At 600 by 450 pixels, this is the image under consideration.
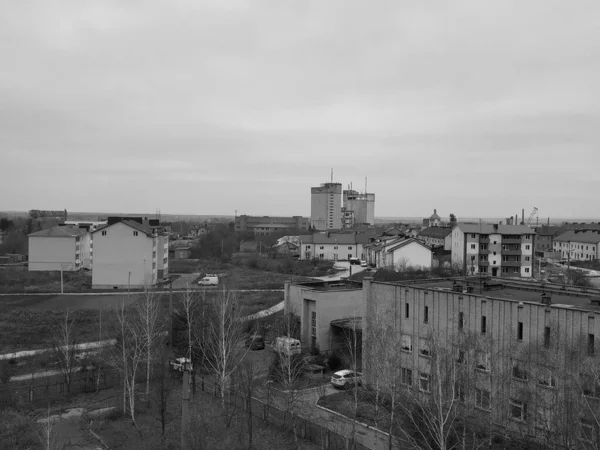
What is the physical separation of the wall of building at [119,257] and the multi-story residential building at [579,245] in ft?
172

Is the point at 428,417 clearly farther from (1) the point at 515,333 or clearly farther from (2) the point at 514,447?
(1) the point at 515,333

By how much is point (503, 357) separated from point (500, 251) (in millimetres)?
37462

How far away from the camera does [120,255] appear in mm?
47750

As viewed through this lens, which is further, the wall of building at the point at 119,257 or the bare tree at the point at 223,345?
the wall of building at the point at 119,257

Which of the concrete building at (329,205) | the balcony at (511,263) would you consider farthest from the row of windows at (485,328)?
the concrete building at (329,205)

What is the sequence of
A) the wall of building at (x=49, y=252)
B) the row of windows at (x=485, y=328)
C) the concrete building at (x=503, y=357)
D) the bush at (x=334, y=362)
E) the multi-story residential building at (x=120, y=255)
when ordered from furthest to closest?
the wall of building at (x=49, y=252) < the multi-story residential building at (x=120, y=255) < the bush at (x=334, y=362) < the row of windows at (x=485, y=328) < the concrete building at (x=503, y=357)

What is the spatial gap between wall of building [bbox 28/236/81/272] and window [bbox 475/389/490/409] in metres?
52.7

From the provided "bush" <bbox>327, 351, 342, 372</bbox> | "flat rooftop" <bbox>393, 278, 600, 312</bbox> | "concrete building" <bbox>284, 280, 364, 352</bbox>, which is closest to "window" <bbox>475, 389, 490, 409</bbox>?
"flat rooftop" <bbox>393, 278, 600, 312</bbox>

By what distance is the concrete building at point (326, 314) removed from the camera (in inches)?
990

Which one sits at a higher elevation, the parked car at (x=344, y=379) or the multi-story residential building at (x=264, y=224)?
the multi-story residential building at (x=264, y=224)

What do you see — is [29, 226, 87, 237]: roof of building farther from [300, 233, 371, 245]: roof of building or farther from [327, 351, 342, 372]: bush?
[327, 351, 342, 372]: bush

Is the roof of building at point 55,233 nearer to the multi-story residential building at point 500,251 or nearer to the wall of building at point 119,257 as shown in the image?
the wall of building at point 119,257

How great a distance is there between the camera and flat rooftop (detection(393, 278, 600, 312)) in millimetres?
16750

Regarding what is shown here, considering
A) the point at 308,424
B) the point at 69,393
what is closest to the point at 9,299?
the point at 69,393
